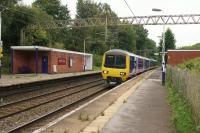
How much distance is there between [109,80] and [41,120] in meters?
18.7

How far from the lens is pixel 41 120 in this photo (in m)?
15.0

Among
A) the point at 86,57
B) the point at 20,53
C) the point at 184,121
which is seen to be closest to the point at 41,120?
the point at 184,121

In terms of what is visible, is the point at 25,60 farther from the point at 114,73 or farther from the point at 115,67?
the point at 114,73

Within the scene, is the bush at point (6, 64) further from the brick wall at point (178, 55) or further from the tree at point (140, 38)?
the tree at point (140, 38)

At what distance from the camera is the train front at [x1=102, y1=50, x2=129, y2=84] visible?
33.4 m

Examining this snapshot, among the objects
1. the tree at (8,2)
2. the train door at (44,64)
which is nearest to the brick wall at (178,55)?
the train door at (44,64)

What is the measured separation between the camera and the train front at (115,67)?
109 ft

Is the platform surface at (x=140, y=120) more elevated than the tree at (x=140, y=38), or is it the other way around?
the tree at (x=140, y=38)

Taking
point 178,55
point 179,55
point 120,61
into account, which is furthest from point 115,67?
point 178,55

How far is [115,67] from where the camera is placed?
3362cm

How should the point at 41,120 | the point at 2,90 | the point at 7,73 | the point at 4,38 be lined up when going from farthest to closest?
the point at 4,38
the point at 7,73
the point at 2,90
the point at 41,120

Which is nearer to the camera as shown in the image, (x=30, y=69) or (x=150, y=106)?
(x=150, y=106)

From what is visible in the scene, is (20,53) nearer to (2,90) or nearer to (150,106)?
(2,90)

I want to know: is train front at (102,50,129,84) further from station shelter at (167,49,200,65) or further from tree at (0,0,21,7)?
tree at (0,0,21,7)
